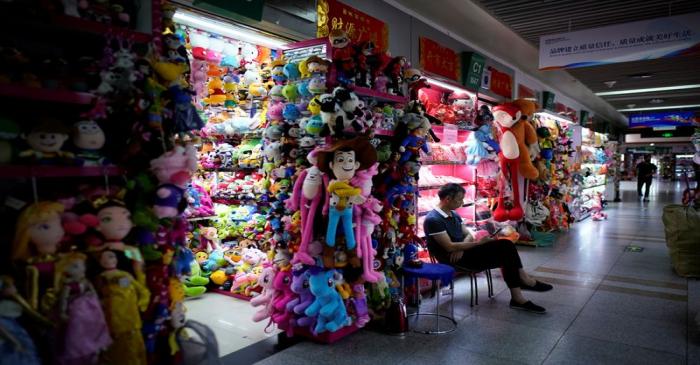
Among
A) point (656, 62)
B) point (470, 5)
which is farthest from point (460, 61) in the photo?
point (656, 62)

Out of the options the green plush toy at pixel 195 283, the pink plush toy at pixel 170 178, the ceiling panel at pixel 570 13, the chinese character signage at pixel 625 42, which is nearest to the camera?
the pink plush toy at pixel 170 178

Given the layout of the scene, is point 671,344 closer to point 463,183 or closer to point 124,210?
point 463,183

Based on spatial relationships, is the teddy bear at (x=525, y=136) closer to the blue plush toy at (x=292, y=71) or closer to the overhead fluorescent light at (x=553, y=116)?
the overhead fluorescent light at (x=553, y=116)

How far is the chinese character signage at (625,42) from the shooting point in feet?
17.6

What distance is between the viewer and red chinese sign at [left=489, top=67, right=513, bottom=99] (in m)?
7.33

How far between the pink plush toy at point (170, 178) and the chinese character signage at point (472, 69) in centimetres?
483

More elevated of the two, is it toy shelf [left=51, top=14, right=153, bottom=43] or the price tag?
toy shelf [left=51, top=14, right=153, bottom=43]

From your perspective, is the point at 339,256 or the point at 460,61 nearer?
the point at 339,256

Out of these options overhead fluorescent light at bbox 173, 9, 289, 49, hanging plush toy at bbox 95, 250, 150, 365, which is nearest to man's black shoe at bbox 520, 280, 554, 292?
overhead fluorescent light at bbox 173, 9, 289, 49

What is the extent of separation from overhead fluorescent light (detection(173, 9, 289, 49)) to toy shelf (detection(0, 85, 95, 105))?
120 cm

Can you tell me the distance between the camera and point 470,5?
18.4 ft

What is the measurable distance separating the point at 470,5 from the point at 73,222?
5.03 meters

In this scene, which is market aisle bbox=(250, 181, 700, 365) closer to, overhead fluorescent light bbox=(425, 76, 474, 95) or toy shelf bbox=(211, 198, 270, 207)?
toy shelf bbox=(211, 198, 270, 207)

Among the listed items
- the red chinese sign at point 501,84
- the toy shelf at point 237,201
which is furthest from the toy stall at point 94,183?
the red chinese sign at point 501,84
